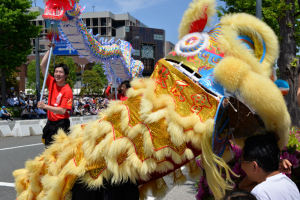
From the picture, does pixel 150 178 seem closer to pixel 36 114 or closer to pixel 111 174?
pixel 111 174

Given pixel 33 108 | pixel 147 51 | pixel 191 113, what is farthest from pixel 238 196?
pixel 147 51

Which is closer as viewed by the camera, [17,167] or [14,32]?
[17,167]

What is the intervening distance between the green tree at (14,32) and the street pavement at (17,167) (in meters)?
11.7

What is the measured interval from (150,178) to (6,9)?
20.6 meters

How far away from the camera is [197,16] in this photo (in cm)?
182

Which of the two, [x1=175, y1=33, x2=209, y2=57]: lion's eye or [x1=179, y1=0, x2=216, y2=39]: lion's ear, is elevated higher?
[x1=179, y1=0, x2=216, y2=39]: lion's ear

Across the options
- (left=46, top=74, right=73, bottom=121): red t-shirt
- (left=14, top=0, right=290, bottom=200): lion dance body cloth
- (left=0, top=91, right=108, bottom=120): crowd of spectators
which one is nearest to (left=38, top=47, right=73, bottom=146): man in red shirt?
(left=46, top=74, right=73, bottom=121): red t-shirt

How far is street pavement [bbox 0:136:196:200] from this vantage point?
4121 mm

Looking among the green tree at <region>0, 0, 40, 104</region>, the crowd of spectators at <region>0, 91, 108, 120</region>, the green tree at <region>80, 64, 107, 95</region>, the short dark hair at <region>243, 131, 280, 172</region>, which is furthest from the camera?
the green tree at <region>80, 64, 107, 95</region>

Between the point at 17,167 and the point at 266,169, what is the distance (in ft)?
17.5

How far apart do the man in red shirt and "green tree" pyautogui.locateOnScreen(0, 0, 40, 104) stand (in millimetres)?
17556

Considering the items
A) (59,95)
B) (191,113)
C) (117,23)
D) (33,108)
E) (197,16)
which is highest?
(117,23)

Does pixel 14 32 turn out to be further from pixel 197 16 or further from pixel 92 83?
pixel 92 83

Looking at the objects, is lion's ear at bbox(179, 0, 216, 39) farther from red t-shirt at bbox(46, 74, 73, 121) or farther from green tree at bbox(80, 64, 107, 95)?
green tree at bbox(80, 64, 107, 95)
